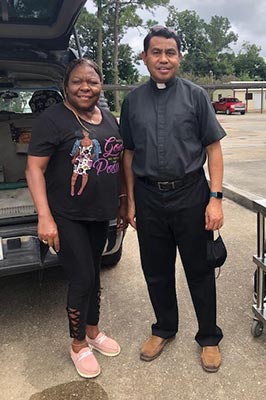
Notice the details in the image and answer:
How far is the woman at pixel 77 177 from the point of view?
2131mm

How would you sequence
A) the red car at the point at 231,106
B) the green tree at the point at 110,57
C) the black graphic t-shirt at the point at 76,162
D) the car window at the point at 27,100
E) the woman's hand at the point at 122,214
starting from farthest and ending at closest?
the green tree at the point at 110,57
the red car at the point at 231,106
the car window at the point at 27,100
the woman's hand at the point at 122,214
the black graphic t-shirt at the point at 76,162

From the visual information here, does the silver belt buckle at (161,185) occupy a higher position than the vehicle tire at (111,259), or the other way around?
the silver belt buckle at (161,185)

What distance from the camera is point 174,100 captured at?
87.7 inches

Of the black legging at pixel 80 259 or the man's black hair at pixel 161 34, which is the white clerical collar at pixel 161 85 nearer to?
the man's black hair at pixel 161 34

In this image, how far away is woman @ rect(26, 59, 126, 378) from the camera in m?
2.13

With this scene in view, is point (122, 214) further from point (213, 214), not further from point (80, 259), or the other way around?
point (213, 214)

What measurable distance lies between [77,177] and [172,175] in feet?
1.61

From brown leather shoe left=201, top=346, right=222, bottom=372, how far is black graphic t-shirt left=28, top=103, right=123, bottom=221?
3.15 feet

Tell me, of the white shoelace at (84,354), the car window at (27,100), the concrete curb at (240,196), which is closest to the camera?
the white shoelace at (84,354)

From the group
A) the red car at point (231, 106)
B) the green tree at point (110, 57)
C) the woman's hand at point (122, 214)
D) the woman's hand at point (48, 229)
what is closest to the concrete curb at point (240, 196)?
the woman's hand at point (122, 214)

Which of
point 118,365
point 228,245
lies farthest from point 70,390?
point 228,245

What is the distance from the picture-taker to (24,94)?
170 inches

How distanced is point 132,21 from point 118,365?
37.1 m

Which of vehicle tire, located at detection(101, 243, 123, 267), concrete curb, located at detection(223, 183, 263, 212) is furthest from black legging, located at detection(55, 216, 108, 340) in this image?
concrete curb, located at detection(223, 183, 263, 212)
